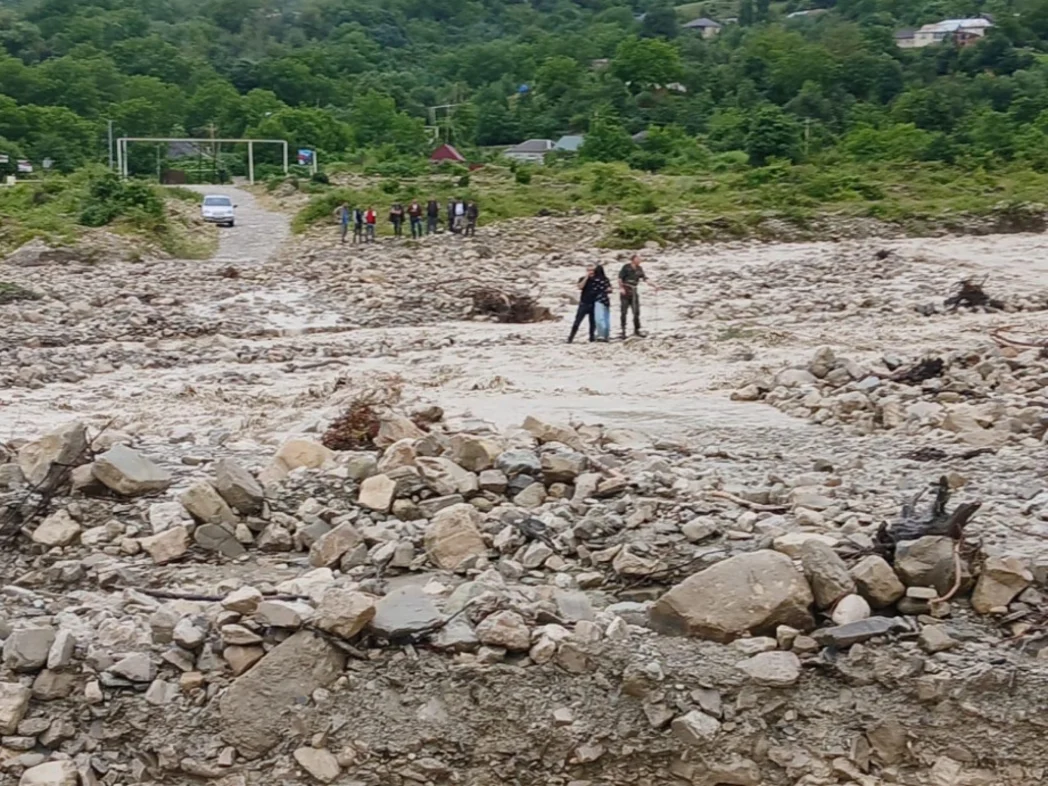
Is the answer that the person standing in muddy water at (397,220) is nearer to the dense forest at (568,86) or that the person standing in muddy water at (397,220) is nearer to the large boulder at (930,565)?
the dense forest at (568,86)

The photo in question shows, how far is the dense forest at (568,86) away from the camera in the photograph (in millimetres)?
57031

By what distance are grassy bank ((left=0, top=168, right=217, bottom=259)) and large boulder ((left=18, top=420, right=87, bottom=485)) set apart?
23574 millimetres

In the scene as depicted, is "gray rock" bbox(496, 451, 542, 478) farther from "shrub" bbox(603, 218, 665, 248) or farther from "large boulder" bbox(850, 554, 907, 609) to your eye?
"shrub" bbox(603, 218, 665, 248)

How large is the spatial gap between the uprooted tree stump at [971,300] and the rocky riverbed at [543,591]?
6521 mm

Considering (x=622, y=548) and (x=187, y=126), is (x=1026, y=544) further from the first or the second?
(x=187, y=126)

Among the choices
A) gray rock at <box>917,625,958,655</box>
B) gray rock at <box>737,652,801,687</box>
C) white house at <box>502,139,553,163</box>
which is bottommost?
gray rock at <box>737,652,801,687</box>

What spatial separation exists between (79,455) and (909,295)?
50.9 ft

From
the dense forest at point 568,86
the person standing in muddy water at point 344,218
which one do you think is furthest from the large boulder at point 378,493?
the dense forest at point 568,86

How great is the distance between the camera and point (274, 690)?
6496mm

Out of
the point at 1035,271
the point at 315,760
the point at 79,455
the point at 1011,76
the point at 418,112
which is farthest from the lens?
the point at 418,112

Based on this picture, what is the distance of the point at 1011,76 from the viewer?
263ft

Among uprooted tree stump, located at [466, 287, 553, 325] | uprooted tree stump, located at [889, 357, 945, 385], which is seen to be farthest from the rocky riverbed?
uprooted tree stump, located at [466, 287, 553, 325]

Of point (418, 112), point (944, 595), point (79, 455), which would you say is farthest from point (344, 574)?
point (418, 112)

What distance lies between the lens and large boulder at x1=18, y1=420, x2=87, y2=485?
8703 mm
